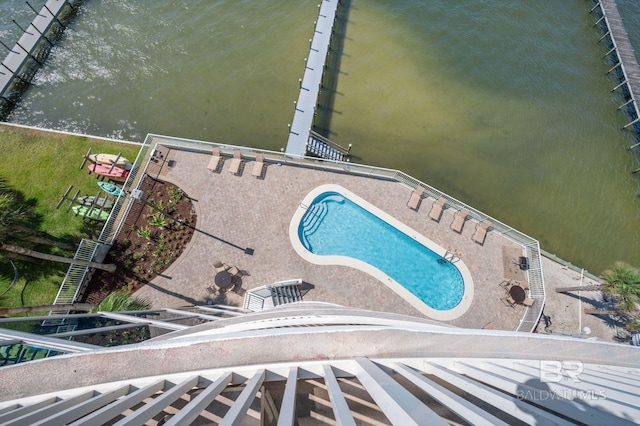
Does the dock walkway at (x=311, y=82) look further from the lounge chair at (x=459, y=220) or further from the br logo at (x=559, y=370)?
the br logo at (x=559, y=370)

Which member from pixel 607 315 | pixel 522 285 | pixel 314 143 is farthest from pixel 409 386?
pixel 607 315

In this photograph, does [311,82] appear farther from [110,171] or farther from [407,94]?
[110,171]

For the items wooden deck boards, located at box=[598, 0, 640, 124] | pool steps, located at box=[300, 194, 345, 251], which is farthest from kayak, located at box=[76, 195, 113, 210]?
wooden deck boards, located at box=[598, 0, 640, 124]

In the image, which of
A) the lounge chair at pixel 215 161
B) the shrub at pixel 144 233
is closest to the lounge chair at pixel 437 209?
the lounge chair at pixel 215 161

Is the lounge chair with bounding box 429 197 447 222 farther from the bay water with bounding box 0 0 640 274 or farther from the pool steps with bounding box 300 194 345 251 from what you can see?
the pool steps with bounding box 300 194 345 251

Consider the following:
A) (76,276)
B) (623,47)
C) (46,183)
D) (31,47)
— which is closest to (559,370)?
(76,276)

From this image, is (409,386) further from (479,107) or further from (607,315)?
(479,107)
